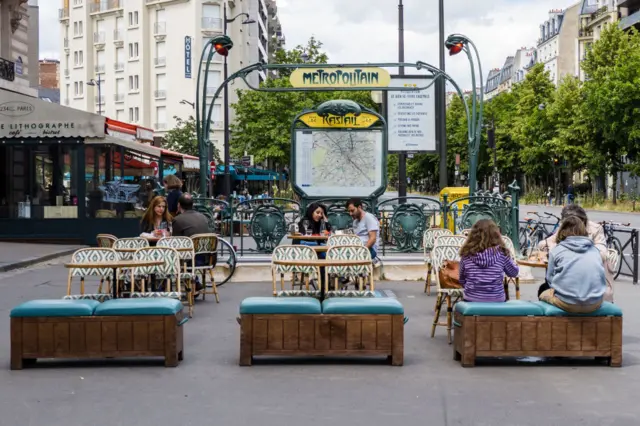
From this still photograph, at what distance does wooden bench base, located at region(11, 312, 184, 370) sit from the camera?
795cm

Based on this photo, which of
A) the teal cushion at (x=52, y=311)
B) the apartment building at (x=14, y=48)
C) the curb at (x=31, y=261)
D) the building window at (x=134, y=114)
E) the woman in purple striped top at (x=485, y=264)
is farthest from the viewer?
the building window at (x=134, y=114)

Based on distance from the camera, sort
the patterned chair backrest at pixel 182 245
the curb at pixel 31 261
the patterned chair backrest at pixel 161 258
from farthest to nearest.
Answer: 1. the curb at pixel 31 261
2. the patterned chair backrest at pixel 182 245
3. the patterned chair backrest at pixel 161 258

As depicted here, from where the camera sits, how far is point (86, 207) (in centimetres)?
2447

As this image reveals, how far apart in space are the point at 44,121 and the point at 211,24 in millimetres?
53423

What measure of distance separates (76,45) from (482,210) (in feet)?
239

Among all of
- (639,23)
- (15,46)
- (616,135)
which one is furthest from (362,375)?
(639,23)

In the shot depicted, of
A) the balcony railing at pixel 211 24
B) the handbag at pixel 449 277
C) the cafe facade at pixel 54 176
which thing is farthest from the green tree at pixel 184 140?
the handbag at pixel 449 277

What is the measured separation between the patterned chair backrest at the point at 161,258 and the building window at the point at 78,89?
247 feet

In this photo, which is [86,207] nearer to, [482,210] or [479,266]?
[482,210]

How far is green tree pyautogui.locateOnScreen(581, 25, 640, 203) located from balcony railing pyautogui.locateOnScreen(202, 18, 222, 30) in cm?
3036

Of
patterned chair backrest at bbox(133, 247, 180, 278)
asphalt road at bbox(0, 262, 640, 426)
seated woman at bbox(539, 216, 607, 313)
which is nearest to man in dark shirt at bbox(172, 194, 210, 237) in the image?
patterned chair backrest at bbox(133, 247, 180, 278)

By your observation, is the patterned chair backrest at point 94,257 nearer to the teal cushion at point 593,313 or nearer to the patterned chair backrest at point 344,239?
the patterned chair backrest at point 344,239

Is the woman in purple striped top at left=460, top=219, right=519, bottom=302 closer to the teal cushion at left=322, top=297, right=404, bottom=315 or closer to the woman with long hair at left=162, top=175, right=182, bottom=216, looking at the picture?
the teal cushion at left=322, top=297, right=404, bottom=315

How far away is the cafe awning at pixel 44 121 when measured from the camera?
23984mm
